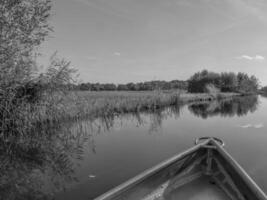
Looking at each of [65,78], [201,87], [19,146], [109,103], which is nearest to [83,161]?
[19,146]

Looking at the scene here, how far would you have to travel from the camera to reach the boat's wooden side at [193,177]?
69.1 inches

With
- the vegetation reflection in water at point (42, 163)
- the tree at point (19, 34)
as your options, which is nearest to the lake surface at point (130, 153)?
the vegetation reflection in water at point (42, 163)

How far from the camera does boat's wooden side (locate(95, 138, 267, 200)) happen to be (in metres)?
1.75

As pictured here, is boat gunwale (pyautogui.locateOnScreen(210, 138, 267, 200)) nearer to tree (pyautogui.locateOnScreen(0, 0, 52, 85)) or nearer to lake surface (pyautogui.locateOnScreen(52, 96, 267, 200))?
lake surface (pyautogui.locateOnScreen(52, 96, 267, 200))

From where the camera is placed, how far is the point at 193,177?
2525 millimetres

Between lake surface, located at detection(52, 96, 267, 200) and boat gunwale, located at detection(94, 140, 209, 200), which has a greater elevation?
boat gunwale, located at detection(94, 140, 209, 200)

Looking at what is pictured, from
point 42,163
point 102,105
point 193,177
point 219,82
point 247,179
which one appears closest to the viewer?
point 247,179

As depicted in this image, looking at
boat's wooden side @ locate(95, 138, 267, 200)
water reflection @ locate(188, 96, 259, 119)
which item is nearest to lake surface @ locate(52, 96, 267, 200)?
boat's wooden side @ locate(95, 138, 267, 200)

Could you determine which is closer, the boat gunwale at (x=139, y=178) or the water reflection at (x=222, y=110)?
the boat gunwale at (x=139, y=178)

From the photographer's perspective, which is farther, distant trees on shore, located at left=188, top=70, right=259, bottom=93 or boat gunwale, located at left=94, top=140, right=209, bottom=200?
distant trees on shore, located at left=188, top=70, right=259, bottom=93

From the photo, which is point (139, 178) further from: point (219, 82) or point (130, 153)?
point (219, 82)

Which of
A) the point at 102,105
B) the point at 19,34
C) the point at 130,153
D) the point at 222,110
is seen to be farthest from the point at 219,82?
the point at 19,34

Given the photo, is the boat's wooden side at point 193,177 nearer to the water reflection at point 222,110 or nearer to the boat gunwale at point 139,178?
the boat gunwale at point 139,178

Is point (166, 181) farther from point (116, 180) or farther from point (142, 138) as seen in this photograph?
point (142, 138)
